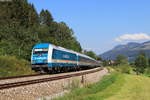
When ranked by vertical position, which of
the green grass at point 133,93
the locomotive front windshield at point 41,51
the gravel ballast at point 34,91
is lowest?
the green grass at point 133,93

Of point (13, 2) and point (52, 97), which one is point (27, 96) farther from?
point (13, 2)

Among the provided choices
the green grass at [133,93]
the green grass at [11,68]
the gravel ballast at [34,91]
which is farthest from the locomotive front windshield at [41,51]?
the green grass at [133,93]

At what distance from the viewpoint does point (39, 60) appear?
87.4 feet

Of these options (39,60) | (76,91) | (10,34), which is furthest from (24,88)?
(10,34)

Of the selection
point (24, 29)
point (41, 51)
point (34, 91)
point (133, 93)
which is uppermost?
point (24, 29)

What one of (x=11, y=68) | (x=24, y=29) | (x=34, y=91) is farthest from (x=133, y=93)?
(x=24, y=29)

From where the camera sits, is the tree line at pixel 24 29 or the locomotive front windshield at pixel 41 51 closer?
the locomotive front windshield at pixel 41 51

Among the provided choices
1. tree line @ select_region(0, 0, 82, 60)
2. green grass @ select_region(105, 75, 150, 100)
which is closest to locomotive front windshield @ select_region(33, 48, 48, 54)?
green grass @ select_region(105, 75, 150, 100)

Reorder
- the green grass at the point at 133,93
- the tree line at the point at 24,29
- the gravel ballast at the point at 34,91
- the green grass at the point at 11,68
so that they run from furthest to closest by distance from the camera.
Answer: the tree line at the point at 24,29 → the green grass at the point at 11,68 → the green grass at the point at 133,93 → the gravel ballast at the point at 34,91

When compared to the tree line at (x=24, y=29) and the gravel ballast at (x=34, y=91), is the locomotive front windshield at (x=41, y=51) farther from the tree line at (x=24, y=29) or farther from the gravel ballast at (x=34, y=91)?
the tree line at (x=24, y=29)

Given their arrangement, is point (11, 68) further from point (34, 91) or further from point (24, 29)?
point (24, 29)

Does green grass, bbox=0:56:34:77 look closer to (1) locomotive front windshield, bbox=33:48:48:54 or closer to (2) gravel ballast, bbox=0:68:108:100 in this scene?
(1) locomotive front windshield, bbox=33:48:48:54

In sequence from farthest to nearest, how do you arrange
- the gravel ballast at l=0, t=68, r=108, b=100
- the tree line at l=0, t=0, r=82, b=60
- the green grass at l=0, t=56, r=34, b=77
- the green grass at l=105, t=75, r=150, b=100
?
the tree line at l=0, t=0, r=82, b=60
the green grass at l=0, t=56, r=34, b=77
the green grass at l=105, t=75, r=150, b=100
the gravel ballast at l=0, t=68, r=108, b=100

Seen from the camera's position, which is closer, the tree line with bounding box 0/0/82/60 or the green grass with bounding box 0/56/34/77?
the green grass with bounding box 0/56/34/77
